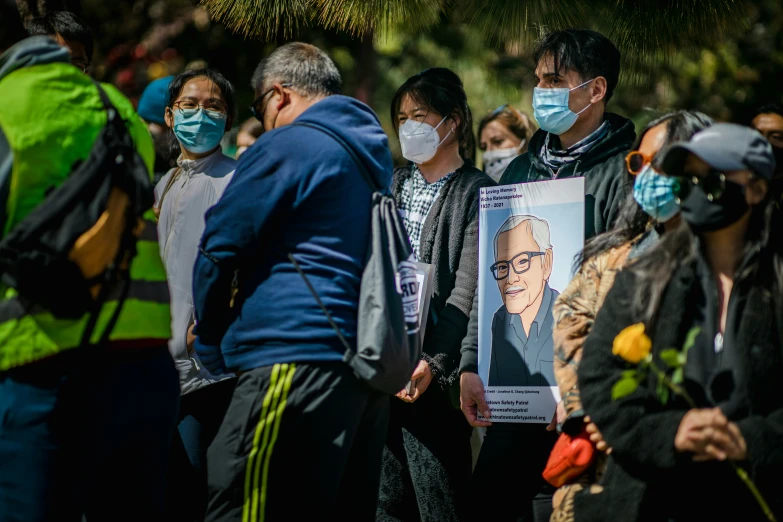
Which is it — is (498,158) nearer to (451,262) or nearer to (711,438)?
(451,262)

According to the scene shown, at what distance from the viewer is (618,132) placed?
13.5 feet

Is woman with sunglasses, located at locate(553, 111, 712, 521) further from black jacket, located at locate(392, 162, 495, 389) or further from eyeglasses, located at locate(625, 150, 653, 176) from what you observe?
black jacket, located at locate(392, 162, 495, 389)

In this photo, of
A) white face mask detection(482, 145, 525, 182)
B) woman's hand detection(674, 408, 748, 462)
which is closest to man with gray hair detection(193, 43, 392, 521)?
woman's hand detection(674, 408, 748, 462)

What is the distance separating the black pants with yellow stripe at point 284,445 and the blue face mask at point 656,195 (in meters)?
1.18

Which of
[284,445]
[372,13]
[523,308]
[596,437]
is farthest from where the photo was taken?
[372,13]

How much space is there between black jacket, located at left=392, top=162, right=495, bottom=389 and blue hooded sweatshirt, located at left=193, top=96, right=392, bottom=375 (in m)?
1.03

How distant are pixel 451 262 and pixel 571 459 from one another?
1463mm

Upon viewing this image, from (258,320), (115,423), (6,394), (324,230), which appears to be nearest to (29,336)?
(6,394)

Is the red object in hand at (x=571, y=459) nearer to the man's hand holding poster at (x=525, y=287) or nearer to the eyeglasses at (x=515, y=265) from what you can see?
the man's hand holding poster at (x=525, y=287)

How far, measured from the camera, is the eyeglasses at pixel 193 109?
15.3 ft

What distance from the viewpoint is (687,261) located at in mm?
2869

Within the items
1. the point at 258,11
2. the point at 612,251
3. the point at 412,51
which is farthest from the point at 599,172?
the point at 412,51

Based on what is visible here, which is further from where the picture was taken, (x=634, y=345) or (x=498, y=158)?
(x=498, y=158)

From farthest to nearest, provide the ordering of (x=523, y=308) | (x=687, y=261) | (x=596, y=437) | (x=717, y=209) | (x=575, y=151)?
(x=575, y=151)
(x=523, y=308)
(x=596, y=437)
(x=687, y=261)
(x=717, y=209)
